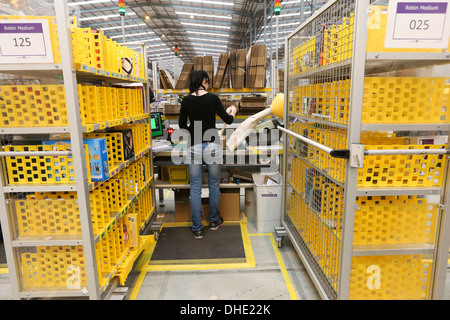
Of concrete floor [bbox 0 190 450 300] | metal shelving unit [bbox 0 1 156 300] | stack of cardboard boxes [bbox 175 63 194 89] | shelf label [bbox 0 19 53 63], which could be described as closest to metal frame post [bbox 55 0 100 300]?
Answer: metal shelving unit [bbox 0 1 156 300]

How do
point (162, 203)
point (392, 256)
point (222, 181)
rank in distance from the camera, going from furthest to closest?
point (162, 203)
point (222, 181)
point (392, 256)

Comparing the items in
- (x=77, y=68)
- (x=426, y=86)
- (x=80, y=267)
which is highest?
(x=77, y=68)

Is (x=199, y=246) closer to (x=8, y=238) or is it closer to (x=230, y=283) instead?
(x=230, y=283)

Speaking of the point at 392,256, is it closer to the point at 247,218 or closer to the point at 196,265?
the point at 196,265

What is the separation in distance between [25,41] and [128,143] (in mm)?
1336

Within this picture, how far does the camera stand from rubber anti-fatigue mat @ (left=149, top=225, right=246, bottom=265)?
322 centimetres

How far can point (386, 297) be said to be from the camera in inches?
81.7

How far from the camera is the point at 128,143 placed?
297 cm

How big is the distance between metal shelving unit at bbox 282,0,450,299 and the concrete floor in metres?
0.39

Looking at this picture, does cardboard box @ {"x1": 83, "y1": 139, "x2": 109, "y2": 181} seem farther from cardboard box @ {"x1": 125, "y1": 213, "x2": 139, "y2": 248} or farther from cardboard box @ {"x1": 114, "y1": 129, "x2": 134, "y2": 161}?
cardboard box @ {"x1": 125, "y1": 213, "x2": 139, "y2": 248}

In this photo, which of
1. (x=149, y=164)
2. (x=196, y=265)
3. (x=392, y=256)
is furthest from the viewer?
(x=149, y=164)

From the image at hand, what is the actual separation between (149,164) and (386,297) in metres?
2.98

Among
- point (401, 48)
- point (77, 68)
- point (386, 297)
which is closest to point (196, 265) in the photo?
point (386, 297)

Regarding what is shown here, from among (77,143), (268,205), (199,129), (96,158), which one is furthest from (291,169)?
(77,143)
